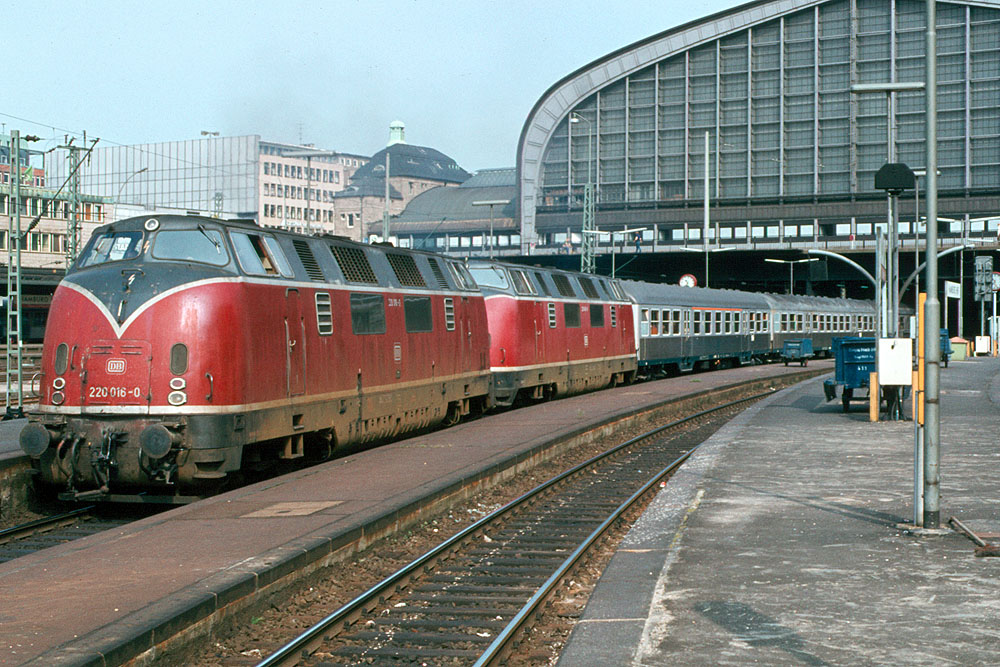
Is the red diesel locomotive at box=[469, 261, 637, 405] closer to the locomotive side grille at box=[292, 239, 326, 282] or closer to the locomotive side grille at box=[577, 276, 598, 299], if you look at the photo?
the locomotive side grille at box=[577, 276, 598, 299]

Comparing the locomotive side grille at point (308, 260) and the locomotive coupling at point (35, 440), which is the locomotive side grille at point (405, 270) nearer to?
the locomotive side grille at point (308, 260)

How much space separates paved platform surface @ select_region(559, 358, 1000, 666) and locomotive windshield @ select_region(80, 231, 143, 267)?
23.8 feet

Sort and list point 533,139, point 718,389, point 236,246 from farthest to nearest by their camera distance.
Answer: point 533,139 → point 718,389 → point 236,246

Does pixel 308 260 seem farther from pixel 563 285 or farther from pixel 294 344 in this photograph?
pixel 563 285

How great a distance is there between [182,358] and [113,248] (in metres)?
2.10

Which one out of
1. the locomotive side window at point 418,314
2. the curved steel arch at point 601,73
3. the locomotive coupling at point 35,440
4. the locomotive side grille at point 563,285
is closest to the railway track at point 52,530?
the locomotive coupling at point 35,440

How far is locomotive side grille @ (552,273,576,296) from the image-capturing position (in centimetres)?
3039

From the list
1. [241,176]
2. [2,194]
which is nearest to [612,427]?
[2,194]

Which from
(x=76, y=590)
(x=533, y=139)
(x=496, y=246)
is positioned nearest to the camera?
(x=76, y=590)

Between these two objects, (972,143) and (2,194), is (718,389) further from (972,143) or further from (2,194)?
(972,143)

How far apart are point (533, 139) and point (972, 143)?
41166mm

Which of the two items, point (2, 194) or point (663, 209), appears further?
point (663, 209)

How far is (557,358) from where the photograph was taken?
29.7 metres

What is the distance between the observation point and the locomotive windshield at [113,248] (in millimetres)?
14367
